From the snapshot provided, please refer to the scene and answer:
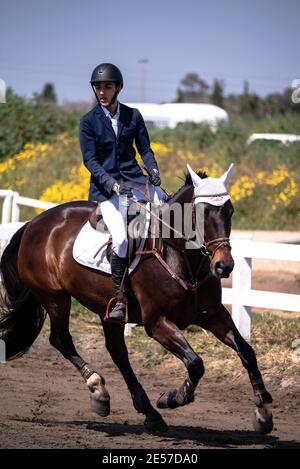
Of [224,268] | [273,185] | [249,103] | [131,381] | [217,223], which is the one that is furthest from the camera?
[249,103]

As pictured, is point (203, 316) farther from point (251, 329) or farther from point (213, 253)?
point (251, 329)

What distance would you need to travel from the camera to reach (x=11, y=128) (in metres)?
29.0

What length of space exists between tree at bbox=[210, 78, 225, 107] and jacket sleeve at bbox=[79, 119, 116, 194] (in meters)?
57.3

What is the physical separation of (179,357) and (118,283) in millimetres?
879

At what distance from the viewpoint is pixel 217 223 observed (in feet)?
22.4

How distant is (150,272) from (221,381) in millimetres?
2548

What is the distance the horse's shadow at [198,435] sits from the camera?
702 centimetres

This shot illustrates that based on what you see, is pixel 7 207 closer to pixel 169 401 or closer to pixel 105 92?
pixel 105 92

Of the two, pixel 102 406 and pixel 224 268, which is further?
pixel 102 406

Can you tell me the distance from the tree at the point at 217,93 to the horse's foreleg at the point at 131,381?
56993 mm

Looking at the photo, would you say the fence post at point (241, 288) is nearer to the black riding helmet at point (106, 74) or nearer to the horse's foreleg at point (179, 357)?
the horse's foreleg at point (179, 357)

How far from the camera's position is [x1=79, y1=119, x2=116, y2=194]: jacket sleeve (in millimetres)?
7625

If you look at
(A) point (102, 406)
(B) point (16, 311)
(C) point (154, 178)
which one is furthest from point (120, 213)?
(B) point (16, 311)
